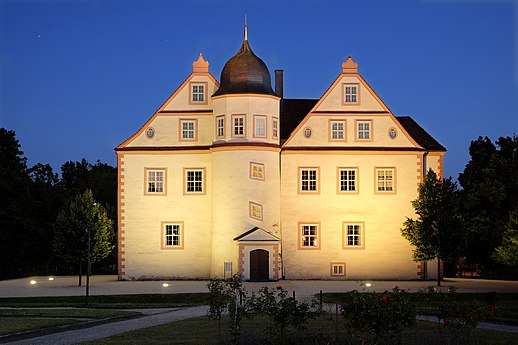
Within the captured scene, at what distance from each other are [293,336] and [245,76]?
99.7 feet

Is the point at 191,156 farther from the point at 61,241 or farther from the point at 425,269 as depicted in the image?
the point at 425,269

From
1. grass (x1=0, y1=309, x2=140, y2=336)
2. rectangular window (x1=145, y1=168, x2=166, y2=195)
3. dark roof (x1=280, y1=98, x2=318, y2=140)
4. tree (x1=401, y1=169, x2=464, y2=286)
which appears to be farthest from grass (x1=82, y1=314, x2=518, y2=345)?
dark roof (x1=280, y1=98, x2=318, y2=140)

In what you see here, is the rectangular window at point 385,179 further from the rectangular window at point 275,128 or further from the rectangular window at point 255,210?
the rectangular window at point 255,210

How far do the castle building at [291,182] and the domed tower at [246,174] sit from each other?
0.40ft

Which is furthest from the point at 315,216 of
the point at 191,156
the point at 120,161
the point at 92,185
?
the point at 92,185

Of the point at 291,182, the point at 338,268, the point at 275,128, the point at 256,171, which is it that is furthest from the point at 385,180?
the point at 256,171

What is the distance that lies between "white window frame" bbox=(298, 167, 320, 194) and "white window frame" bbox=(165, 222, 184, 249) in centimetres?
724

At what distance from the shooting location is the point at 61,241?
4975 centimetres

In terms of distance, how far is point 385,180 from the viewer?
170 ft

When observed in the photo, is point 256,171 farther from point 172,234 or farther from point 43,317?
point 43,317

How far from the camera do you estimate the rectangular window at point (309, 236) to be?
51500mm

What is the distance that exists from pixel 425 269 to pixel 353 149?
8038 millimetres

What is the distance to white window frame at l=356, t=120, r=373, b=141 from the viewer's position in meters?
52.0

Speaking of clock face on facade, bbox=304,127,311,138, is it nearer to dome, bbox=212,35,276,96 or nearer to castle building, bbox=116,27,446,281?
castle building, bbox=116,27,446,281
